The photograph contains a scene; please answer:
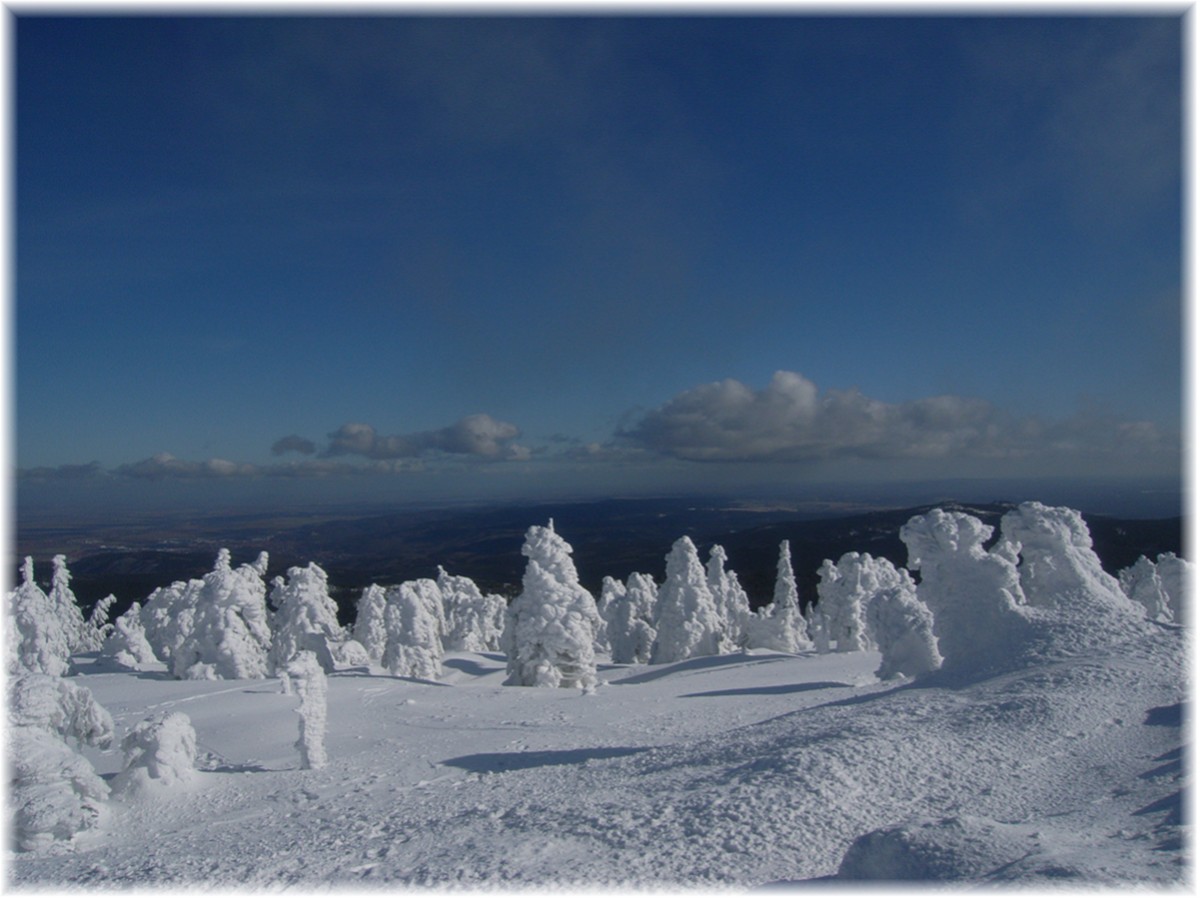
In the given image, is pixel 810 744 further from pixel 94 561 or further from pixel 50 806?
pixel 94 561

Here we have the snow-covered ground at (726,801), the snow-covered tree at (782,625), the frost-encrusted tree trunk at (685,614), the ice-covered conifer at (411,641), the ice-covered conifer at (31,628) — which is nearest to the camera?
the snow-covered ground at (726,801)

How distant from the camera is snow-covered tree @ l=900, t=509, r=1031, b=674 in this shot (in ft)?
65.6

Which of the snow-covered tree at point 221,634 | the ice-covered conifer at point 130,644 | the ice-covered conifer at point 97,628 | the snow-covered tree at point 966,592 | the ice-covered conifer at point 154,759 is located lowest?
the ice-covered conifer at point 97,628

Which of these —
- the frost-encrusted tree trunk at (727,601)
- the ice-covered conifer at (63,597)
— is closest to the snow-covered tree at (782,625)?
the frost-encrusted tree trunk at (727,601)

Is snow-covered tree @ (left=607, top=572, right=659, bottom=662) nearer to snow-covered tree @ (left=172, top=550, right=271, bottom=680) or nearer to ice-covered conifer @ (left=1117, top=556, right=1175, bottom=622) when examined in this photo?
snow-covered tree @ (left=172, top=550, right=271, bottom=680)

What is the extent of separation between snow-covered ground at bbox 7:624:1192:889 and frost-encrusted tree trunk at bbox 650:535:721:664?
98.4 feet

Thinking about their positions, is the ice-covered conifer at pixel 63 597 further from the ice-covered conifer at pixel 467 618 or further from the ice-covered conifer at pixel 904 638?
the ice-covered conifer at pixel 904 638

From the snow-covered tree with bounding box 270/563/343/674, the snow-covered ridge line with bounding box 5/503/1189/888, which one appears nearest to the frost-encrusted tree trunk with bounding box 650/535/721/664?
the snow-covered ridge line with bounding box 5/503/1189/888

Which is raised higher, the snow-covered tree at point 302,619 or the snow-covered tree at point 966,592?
the snow-covered tree at point 966,592

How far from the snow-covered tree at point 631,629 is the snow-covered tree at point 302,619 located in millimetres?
23399

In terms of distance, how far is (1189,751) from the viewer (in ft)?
42.2

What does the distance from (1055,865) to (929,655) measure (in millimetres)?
21013

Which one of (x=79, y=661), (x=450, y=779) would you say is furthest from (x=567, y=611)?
(x=79, y=661)

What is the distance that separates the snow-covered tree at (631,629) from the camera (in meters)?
59.5
